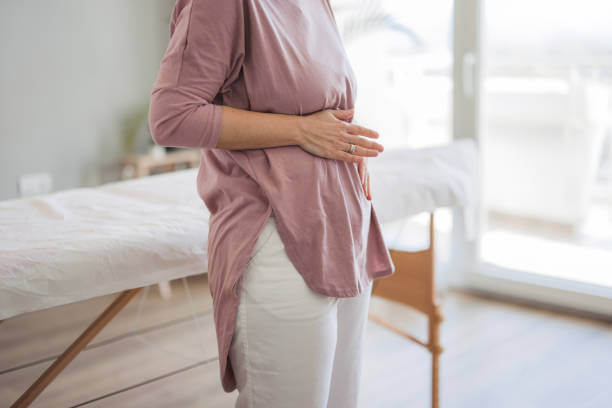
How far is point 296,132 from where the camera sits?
935mm

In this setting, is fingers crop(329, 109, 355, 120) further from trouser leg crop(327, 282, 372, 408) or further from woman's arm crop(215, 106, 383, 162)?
trouser leg crop(327, 282, 372, 408)

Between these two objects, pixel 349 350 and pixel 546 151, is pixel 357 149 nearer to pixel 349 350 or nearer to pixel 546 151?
pixel 349 350

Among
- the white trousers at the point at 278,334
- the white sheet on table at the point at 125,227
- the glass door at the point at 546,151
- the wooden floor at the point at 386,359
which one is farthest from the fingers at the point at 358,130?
the glass door at the point at 546,151

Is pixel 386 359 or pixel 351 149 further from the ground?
pixel 351 149

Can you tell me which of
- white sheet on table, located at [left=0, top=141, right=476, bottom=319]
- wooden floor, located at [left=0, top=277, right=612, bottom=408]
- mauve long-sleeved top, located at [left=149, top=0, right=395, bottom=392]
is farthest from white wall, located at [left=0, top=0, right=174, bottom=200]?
mauve long-sleeved top, located at [left=149, top=0, right=395, bottom=392]

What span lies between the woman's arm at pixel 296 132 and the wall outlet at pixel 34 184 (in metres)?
2.15

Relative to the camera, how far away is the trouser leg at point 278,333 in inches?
36.8

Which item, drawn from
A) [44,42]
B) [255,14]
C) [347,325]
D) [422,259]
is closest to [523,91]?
[422,259]

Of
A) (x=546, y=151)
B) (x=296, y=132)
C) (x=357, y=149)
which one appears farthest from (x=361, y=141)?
(x=546, y=151)

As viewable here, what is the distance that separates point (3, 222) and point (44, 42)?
1604 millimetres

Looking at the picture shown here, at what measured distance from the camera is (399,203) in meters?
1.65

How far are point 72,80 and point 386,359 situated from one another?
1.89 m

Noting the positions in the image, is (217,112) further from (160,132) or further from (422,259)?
(422,259)

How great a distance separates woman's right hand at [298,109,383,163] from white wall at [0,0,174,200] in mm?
2154
